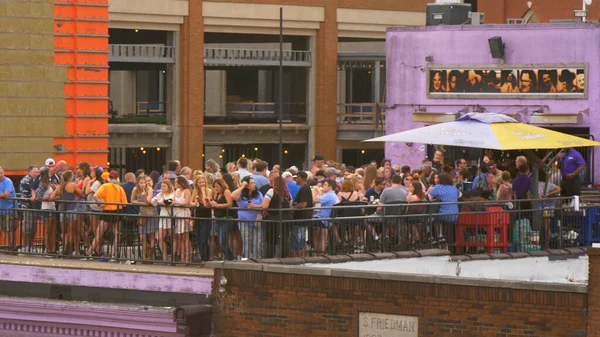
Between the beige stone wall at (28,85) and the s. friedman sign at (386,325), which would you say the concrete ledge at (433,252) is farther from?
the beige stone wall at (28,85)

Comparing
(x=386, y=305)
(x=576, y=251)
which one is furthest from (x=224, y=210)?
(x=576, y=251)

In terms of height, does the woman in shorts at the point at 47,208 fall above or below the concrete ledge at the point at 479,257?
above

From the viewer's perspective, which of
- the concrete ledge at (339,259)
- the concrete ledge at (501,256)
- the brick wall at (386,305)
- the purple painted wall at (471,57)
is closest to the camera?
the brick wall at (386,305)

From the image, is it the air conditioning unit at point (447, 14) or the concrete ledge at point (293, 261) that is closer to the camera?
the concrete ledge at point (293, 261)

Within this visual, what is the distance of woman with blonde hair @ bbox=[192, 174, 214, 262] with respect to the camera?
861 inches

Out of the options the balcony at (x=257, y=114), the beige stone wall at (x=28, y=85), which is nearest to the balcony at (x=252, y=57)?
the balcony at (x=257, y=114)

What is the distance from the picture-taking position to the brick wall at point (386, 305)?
18266mm

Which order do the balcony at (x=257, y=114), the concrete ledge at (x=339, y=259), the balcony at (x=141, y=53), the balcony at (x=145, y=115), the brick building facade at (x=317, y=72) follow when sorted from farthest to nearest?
the balcony at (x=257, y=114)
the balcony at (x=145, y=115)
the brick building facade at (x=317, y=72)
the balcony at (x=141, y=53)
the concrete ledge at (x=339, y=259)

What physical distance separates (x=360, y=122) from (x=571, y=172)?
33.9 metres

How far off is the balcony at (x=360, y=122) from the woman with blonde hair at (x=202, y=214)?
118 feet

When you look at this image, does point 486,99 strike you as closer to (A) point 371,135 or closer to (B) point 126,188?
(B) point 126,188

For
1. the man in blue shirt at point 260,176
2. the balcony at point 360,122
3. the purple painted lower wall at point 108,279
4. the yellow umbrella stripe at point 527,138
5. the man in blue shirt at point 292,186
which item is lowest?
the purple painted lower wall at point 108,279

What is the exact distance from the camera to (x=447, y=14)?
131 ft

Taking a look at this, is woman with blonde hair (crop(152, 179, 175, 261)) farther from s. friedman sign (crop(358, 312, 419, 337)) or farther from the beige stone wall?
the beige stone wall
